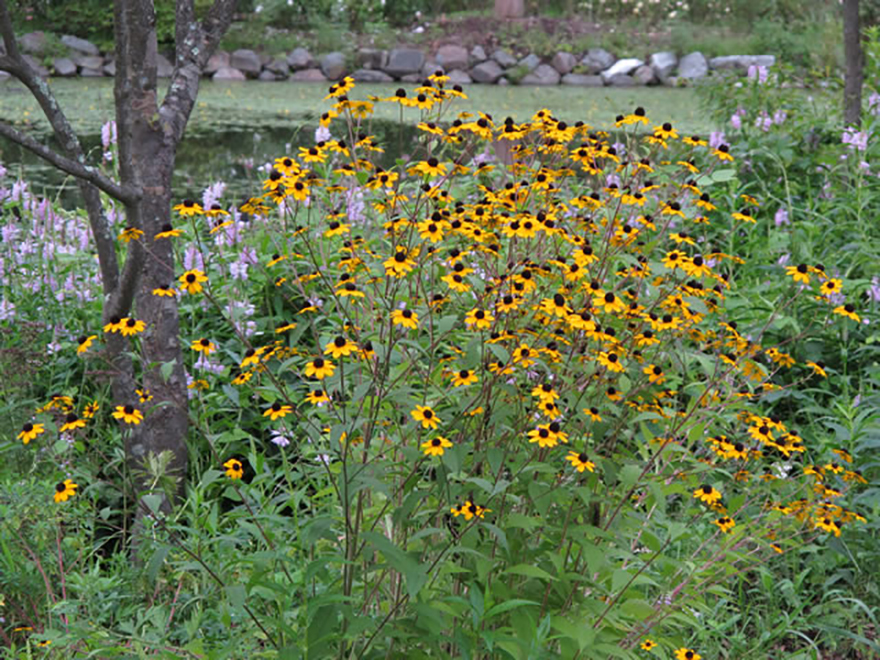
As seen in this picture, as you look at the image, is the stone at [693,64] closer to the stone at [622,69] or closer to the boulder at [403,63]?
the stone at [622,69]

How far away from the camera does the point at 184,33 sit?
3.09m

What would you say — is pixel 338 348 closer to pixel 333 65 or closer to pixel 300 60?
pixel 333 65

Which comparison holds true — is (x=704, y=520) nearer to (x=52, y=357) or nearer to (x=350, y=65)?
(x=52, y=357)

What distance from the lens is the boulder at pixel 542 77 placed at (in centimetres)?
1884

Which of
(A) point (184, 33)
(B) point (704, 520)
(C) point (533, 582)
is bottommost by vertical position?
(B) point (704, 520)

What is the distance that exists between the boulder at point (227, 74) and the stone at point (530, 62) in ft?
18.5

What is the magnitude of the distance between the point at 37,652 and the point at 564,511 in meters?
1.52

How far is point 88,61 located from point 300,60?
3.99m

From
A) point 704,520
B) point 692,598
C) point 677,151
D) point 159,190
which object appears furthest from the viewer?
point 677,151

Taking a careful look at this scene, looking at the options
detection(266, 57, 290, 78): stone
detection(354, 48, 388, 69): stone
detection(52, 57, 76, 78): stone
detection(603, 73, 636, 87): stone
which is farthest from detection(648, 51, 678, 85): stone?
detection(52, 57, 76, 78): stone

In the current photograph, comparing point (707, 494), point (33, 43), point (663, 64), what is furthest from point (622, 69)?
point (707, 494)

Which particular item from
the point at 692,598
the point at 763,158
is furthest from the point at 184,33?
the point at 763,158

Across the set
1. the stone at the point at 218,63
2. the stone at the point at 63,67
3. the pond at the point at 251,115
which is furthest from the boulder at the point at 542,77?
the stone at the point at 63,67

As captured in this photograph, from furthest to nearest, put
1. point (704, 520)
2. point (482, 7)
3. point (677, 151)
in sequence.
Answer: point (482, 7), point (677, 151), point (704, 520)
